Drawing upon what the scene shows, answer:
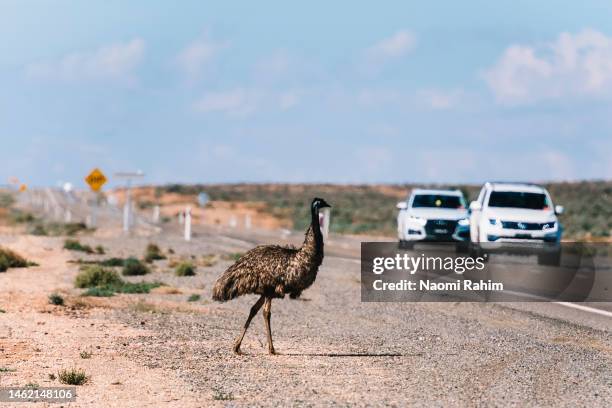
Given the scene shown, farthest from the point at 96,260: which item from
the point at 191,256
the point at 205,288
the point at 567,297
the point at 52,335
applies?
the point at 52,335

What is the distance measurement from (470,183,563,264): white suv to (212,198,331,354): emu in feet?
54.8

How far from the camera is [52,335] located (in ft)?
50.7

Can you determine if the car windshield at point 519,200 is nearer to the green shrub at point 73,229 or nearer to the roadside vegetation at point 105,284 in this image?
the roadside vegetation at point 105,284

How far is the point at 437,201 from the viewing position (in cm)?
3481

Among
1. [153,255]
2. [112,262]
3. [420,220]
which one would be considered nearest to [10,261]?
[112,262]

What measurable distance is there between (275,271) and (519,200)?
1842cm

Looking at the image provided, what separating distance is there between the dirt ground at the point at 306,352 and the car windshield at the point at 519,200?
851 cm

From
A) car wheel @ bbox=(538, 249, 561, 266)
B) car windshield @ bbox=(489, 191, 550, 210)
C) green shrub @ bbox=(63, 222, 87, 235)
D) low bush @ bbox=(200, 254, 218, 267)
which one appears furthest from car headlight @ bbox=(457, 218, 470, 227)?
green shrub @ bbox=(63, 222, 87, 235)

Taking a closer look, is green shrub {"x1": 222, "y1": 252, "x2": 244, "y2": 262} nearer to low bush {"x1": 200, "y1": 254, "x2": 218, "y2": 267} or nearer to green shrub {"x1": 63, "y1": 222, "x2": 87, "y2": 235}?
low bush {"x1": 200, "y1": 254, "x2": 218, "y2": 267}

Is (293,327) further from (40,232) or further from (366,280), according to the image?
(40,232)

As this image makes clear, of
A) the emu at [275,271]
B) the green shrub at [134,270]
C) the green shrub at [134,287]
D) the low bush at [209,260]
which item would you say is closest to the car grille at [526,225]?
the low bush at [209,260]

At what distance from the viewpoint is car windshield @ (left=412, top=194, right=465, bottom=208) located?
3481 cm

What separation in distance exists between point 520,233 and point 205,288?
30.5ft

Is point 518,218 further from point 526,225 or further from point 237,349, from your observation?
point 237,349
